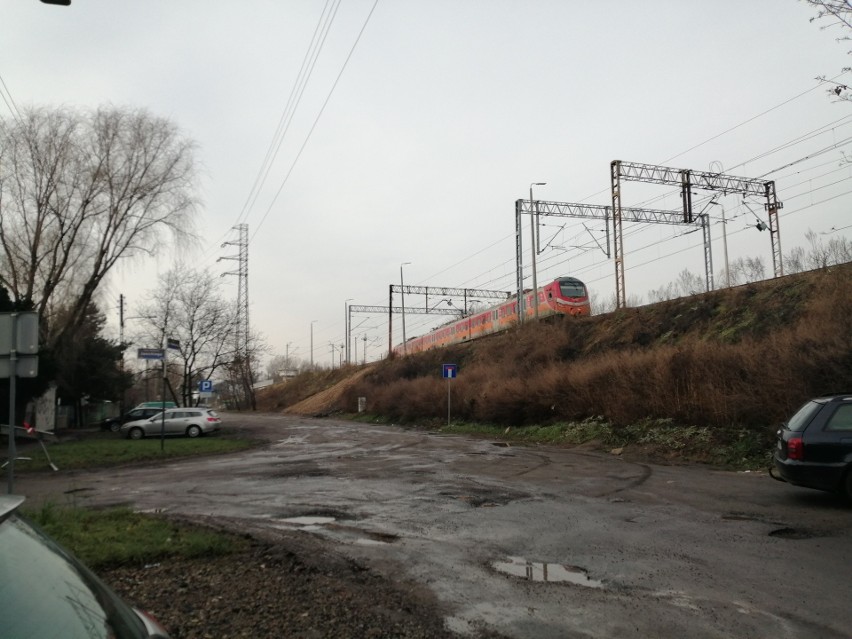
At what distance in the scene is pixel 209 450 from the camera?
21500 millimetres

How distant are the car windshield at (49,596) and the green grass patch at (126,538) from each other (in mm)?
4468

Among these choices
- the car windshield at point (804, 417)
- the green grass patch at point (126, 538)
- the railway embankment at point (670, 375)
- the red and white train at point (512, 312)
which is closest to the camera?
the green grass patch at point (126, 538)

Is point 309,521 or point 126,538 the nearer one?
point 126,538

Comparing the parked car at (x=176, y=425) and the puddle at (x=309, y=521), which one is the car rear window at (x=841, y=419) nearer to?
the puddle at (x=309, y=521)

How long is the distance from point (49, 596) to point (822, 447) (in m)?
10.1

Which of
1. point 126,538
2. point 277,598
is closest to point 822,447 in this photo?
point 277,598

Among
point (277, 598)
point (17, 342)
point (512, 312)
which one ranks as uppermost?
point (512, 312)

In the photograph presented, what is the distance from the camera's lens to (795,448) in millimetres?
9281

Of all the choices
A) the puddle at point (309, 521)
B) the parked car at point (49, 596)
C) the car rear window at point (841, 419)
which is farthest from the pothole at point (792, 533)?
the parked car at point (49, 596)

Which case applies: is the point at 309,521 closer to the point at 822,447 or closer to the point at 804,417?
the point at 822,447

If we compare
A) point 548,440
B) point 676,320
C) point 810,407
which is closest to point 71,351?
point 548,440

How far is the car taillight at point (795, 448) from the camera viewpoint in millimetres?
9188

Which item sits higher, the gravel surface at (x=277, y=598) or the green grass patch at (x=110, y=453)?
the gravel surface at (x=277, y=598)

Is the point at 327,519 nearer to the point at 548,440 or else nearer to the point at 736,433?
the point at 736,433
